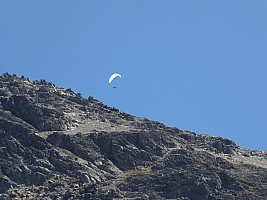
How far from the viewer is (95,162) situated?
176375mm

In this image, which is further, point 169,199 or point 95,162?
point 95,162

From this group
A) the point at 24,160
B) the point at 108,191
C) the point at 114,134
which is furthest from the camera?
the point at 114,134

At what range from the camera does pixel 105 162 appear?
176625 millimetres

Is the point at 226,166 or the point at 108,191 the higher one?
the point at 226,166

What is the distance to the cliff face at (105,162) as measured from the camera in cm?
16438

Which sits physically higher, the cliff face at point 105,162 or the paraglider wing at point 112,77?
the paraglider wing at point 112,77

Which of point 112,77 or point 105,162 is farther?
point 112,77

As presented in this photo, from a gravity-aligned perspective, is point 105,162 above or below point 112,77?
below

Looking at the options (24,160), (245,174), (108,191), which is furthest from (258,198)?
(24,160)

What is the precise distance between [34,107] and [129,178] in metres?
26.4

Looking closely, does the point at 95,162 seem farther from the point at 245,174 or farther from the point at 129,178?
the point at 245,174

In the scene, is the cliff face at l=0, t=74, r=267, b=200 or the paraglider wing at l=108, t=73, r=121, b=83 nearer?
the cliff face at l=0, t=74, r=267, b=200

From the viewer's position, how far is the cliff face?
539 ft

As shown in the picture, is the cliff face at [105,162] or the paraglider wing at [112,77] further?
the paraglider wing at [112,77]
